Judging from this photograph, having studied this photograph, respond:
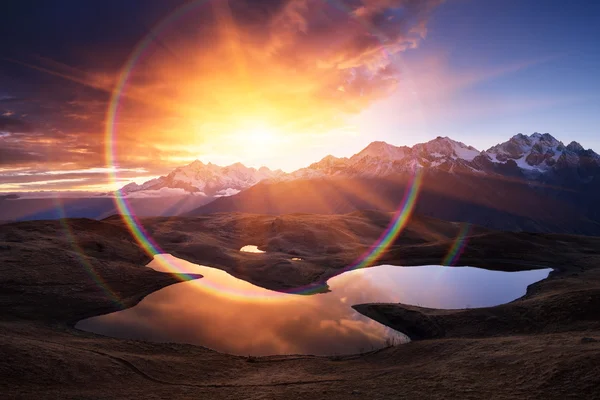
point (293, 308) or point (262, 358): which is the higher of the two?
point (293, 308)

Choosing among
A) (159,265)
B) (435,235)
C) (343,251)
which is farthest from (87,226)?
(435,235)

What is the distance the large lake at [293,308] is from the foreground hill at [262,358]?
12.9ft

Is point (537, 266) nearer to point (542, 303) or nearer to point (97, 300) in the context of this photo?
point (542, 303)

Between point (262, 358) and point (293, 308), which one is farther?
point (293, 308)

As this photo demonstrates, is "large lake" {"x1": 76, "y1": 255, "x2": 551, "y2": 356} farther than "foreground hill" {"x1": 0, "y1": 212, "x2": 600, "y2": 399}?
Yes

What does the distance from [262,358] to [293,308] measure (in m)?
20.6

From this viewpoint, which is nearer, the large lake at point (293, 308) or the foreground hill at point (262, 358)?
the foreground hill at point (262, 358)

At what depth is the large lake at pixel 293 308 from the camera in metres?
42.8

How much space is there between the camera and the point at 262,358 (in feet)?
120

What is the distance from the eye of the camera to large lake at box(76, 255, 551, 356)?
140ft

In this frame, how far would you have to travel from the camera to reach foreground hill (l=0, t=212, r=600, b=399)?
2448 centimetres

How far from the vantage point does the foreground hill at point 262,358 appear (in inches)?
964

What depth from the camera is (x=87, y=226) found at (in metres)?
102

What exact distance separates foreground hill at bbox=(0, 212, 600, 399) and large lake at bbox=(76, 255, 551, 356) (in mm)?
3944
